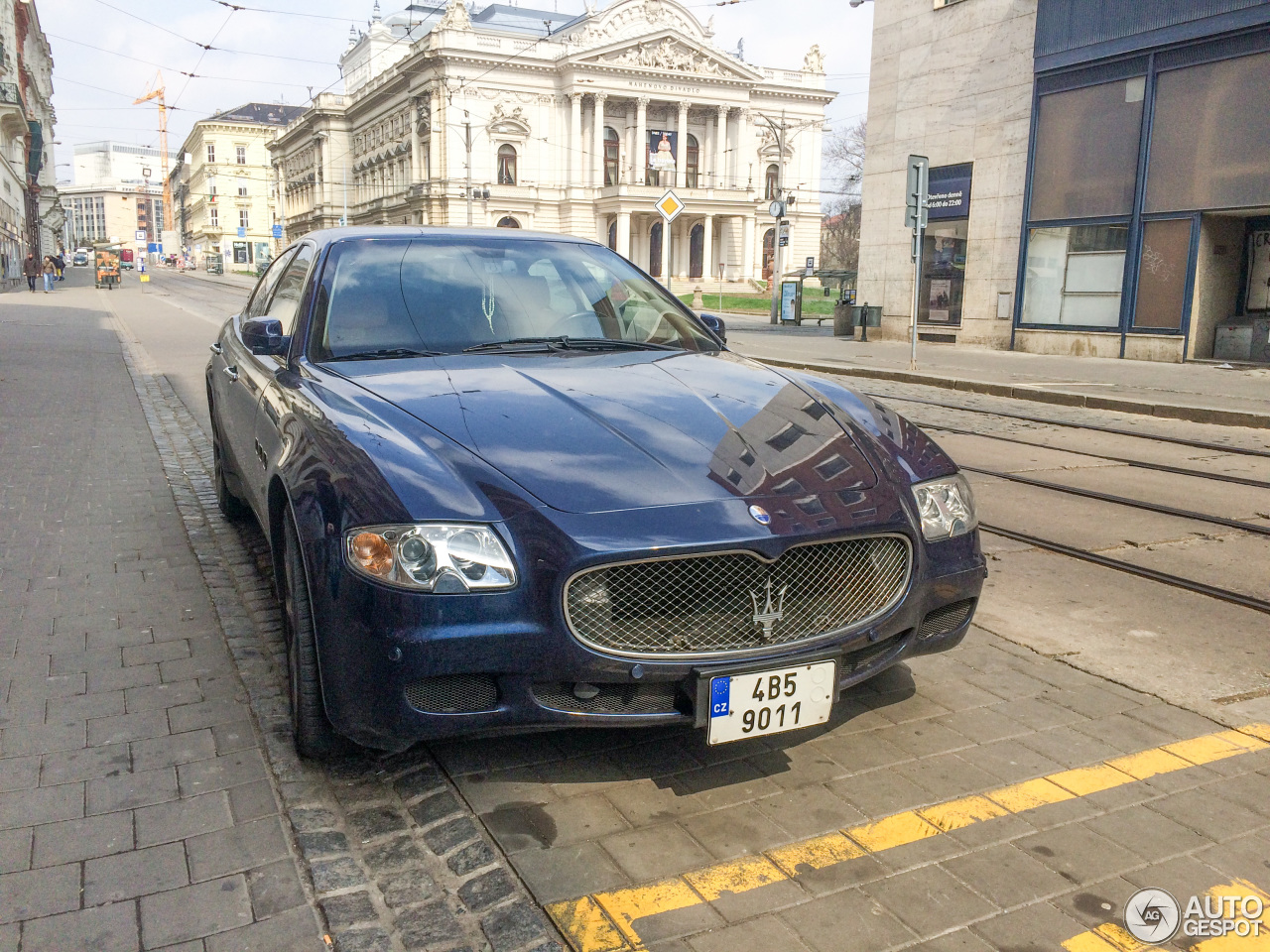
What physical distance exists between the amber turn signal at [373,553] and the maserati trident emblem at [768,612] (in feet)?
3.09

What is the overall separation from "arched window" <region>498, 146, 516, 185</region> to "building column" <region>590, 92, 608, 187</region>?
5.65 metres

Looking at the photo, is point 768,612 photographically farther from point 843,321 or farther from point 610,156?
point 610,156

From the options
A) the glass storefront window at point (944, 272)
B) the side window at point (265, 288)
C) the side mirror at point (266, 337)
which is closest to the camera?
the side mirror at point (266, 337)

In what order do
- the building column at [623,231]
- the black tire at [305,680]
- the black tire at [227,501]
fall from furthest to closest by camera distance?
1. the building column at [623,231]
2. the black tire at [227,501]
3. the black tire at [305,680]

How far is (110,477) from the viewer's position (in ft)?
24.3

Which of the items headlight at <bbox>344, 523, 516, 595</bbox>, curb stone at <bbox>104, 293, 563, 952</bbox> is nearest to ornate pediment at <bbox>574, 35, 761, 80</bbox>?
curb stone at <bbox>104, 293, 563, 952</bbox>

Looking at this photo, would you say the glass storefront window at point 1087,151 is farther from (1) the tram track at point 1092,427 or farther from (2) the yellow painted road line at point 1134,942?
(2) the yellow painted road line at point 1134,942

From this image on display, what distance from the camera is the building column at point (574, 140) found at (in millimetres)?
73938

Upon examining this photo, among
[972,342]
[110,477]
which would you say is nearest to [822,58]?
[972,342]

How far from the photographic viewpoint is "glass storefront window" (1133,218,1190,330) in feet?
57.4

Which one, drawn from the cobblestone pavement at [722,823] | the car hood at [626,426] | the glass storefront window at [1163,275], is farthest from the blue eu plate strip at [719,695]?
the glass storefront window at [1163,275]

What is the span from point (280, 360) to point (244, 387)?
682mm

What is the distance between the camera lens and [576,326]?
429 cm

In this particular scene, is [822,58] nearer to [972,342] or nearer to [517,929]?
[972,342]
